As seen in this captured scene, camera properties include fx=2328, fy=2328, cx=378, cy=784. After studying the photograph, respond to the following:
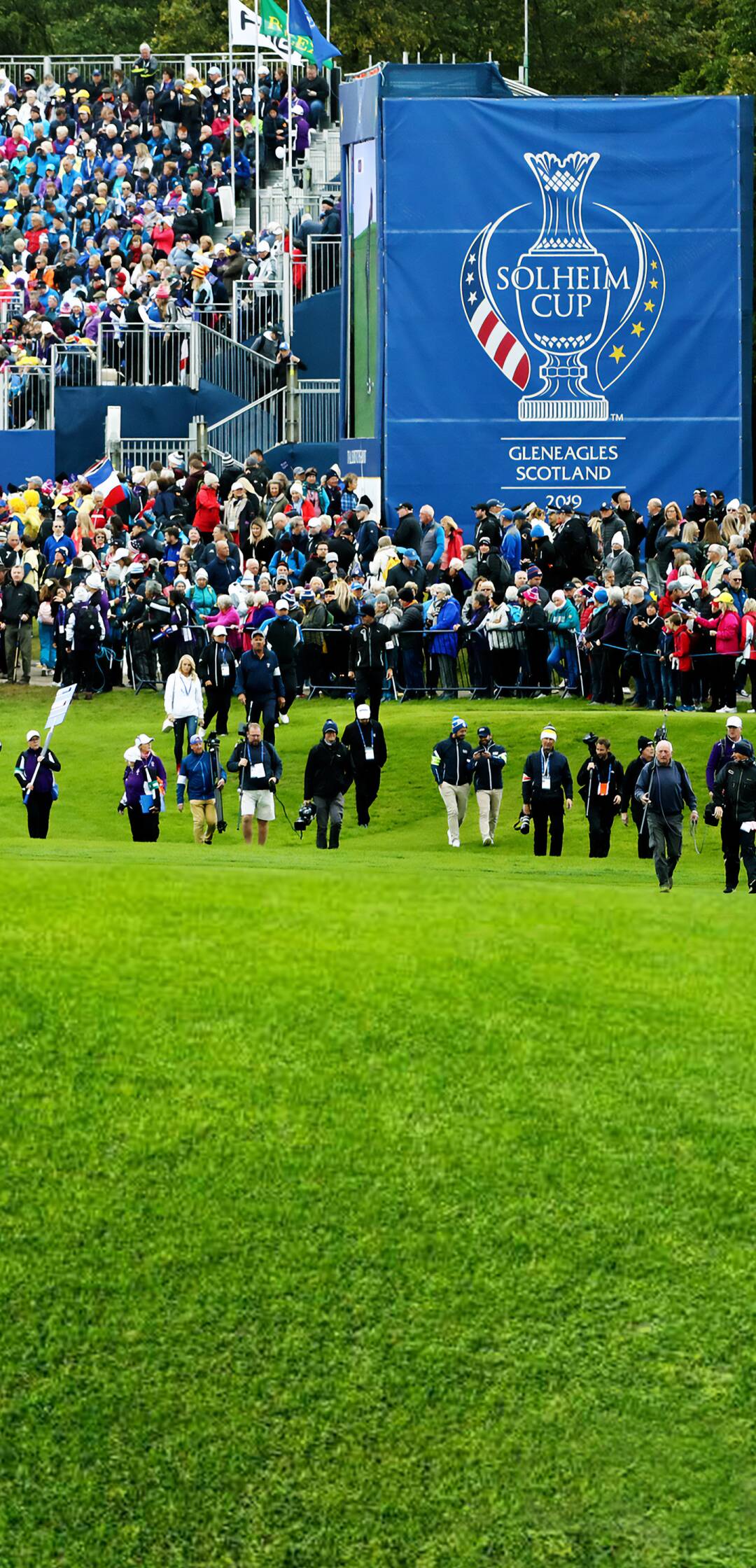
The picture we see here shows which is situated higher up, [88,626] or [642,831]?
[88,626]

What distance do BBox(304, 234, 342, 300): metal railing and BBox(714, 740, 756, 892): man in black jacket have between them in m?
25.7

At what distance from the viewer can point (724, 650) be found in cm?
2816

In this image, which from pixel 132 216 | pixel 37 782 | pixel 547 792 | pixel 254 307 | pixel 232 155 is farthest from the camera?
pixel 132 216

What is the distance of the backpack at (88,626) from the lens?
32.6 meters

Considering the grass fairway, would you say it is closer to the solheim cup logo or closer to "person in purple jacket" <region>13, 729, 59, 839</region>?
"person in purple jacket" <region>13, 729, 59, 839</region>

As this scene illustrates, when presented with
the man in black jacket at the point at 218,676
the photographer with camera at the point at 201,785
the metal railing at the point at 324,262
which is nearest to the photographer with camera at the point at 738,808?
the photographer with camera at the point at 201,785

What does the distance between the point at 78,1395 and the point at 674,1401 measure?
2844 mm

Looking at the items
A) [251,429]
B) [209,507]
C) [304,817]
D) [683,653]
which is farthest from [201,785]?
[251,429]

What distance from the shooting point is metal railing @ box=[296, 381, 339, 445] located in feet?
139

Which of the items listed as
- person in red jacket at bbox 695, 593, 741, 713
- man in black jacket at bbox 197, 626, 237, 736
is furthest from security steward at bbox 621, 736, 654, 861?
man in black jacket at bbox 197, 626, 237, 736

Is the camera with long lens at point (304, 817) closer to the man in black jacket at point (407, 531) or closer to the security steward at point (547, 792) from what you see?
the security steward at point (547, 792)

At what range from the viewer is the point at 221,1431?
35.9 ft

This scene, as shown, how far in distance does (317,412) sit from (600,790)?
63.6 ft

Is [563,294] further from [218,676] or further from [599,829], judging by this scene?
[599,829]
